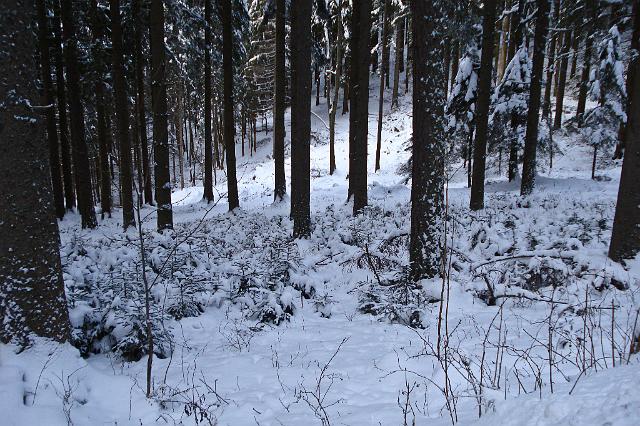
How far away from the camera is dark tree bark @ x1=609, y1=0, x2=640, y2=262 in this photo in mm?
5988

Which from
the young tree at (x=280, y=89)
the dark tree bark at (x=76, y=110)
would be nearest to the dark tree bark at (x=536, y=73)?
the young tree at (x=280, y=89)

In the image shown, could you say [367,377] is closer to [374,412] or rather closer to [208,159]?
[374,412]

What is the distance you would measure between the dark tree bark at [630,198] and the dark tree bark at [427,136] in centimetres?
276

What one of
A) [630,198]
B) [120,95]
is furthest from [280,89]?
[630,198]

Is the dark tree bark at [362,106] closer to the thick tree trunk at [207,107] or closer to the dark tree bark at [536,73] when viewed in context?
the dark tree bark at [536,73]

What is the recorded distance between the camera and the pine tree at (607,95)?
629 inches

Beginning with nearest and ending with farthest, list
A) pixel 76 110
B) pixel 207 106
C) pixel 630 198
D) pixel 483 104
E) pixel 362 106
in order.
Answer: pixel 630 198
pixel 76 110
pixel 483 104
pixel 362 106
pixel 207 106

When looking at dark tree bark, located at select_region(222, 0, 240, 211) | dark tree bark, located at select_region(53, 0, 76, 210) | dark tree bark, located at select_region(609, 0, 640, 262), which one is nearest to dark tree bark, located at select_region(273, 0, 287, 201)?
dark tree bark, located at select_region(222, 0, 240, 211)

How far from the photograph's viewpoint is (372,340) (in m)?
5.19

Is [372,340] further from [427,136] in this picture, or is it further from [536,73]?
[536,73]

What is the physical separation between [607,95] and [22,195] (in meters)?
21.6

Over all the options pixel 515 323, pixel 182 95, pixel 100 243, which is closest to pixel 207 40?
pixel 100 243

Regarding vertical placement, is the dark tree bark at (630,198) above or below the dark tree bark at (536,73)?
below

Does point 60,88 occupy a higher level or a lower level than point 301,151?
higher
